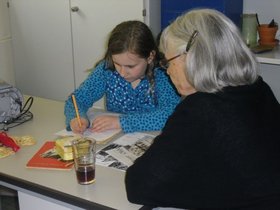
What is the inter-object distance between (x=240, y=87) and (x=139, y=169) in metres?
0.36

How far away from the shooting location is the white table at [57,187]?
127cm

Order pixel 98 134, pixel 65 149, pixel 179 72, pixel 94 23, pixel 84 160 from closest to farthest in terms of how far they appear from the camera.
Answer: pixel 179 72
pixel 84 160
pixel 65 149
pixel 98 134
pixel 94 23

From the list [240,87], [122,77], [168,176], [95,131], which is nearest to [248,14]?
[122,77]

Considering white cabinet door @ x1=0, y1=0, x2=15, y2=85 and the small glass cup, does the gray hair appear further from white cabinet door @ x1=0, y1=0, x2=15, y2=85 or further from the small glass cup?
white cabinet door @ x1=0, y1=0, x2=15, y2=85

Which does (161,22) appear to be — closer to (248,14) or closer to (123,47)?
(248,14)

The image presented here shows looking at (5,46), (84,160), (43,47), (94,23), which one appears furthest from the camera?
(5,46)

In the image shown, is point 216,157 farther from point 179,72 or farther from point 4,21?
point 4,21

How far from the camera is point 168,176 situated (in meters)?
1.15

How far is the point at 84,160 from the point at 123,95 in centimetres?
67

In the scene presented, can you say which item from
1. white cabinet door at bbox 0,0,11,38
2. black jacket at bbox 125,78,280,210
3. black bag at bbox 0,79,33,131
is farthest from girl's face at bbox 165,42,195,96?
white cabinet door at bbox 0,0,11,38

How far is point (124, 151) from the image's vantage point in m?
1.57

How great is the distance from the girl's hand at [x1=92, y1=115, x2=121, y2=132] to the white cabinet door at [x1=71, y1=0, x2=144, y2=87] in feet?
4.57

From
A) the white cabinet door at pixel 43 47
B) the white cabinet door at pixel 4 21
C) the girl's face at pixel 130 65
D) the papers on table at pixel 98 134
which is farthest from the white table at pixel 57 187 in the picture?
the white cabinet door at pixel 4 21

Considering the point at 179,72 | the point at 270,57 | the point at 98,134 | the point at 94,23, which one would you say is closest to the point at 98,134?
the point at 98,134
